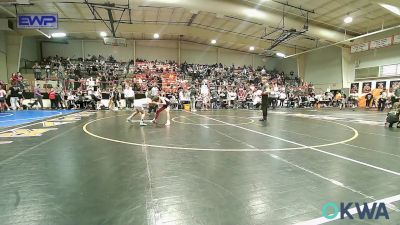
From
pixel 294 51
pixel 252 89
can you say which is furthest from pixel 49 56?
pixel 294 51

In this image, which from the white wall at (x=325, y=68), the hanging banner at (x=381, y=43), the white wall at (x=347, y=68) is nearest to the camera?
the hanging banner at (x=381, y=43)

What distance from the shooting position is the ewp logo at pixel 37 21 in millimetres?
12923

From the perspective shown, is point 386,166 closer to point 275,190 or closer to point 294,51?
point 275,190

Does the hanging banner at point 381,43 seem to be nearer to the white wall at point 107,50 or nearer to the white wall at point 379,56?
the white wall at point 379,56

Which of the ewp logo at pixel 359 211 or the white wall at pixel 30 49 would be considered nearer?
the ewp logo at pixel 359 211

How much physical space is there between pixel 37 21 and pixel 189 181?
46.2 ft

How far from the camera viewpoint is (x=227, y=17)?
19.7m

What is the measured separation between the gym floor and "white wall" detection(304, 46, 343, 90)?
23.2 m

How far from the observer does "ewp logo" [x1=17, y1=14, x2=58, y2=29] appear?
12923 mm

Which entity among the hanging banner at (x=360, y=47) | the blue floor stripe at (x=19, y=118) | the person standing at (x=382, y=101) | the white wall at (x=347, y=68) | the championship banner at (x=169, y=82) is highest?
the hanging banner at (x=360, y=47)

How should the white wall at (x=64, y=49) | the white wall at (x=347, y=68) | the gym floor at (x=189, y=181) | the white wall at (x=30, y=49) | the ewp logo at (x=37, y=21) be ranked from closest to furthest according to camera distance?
the gym floor at (x=189, y=181) → the ewp logo at (x=37, y=21) → the white wall at (x=30, y=49) → the white wall at (x=347, y=68) → the white wall at (x=64, y=49)

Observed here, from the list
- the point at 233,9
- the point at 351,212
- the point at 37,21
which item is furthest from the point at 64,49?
the point at 351,212

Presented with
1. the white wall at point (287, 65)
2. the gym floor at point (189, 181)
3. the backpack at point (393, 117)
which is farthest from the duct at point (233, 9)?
the gym floor at point (189, 181)

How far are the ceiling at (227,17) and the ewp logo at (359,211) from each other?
14.9m
